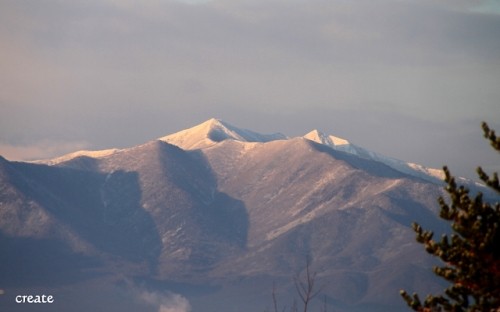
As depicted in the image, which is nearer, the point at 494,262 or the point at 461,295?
the point at 494,262

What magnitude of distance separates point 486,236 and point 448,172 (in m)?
2.54

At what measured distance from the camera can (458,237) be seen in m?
37.1

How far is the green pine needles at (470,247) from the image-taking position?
35531mm

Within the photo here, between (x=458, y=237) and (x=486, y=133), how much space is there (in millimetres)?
3850

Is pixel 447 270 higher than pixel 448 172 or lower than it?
lower

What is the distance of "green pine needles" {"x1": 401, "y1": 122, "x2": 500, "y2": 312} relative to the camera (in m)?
35.5

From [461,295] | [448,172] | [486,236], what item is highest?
[448,172]

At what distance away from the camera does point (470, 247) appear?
36500 millimetres

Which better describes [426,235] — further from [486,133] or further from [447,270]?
[486,133]

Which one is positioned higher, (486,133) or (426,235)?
(486,133)

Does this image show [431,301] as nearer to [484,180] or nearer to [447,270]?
[447,270]

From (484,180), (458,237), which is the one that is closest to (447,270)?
(458,237)

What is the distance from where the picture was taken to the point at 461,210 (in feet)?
120

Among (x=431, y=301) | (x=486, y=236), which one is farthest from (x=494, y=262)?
(x=431, y=301)
